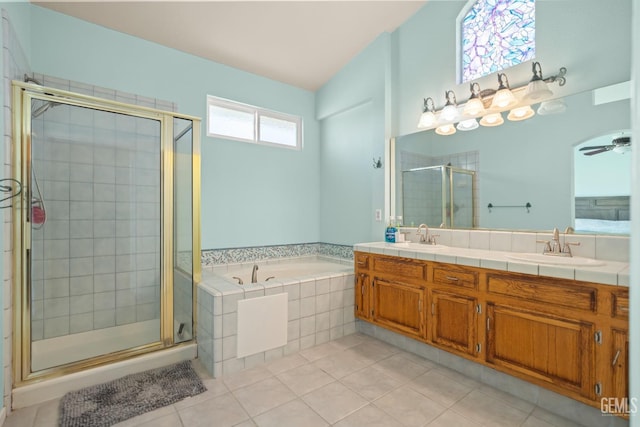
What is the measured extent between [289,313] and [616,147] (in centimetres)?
245

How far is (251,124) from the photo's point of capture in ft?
11.6

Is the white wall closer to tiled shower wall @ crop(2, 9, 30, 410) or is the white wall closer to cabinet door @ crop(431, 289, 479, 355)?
cabinet door @ crop(431, 289, 479, 355)

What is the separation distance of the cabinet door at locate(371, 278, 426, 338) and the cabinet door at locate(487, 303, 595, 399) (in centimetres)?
50

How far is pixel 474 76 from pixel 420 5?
939mm

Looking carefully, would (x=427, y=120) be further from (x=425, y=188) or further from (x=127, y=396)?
(x=127, y=396)

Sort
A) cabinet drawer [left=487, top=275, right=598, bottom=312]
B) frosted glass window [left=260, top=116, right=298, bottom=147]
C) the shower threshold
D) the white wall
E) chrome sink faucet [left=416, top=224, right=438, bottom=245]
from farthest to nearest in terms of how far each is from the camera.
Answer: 1. frosted glass window [left=260, top=116, right=298, bottom=147]
2. chrome sink faucet [left=416, top=224, right=438, bottom=245]
3. the shower threshold
4. cabinet drawer [left=487, top=275, right=598, bottom=312]
5. the white wall

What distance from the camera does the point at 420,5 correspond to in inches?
114

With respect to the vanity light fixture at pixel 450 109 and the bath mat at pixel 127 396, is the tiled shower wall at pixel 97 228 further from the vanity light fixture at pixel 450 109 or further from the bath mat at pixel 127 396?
the vanity light fixture at pixel 450 109

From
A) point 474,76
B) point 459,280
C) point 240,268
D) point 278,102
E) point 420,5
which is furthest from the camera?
point 278,102

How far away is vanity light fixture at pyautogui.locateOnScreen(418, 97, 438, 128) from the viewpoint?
278 cm

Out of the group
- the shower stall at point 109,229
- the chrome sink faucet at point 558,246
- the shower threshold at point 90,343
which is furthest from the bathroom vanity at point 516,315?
the shower threshold at point 90,343

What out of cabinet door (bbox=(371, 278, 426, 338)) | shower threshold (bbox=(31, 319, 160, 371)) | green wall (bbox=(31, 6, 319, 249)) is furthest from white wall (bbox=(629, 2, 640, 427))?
green wall (bbox=(31, 6, 319, 249))

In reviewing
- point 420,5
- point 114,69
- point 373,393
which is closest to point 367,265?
point 373,393

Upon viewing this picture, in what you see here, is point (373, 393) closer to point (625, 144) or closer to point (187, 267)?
point (187, 267)
